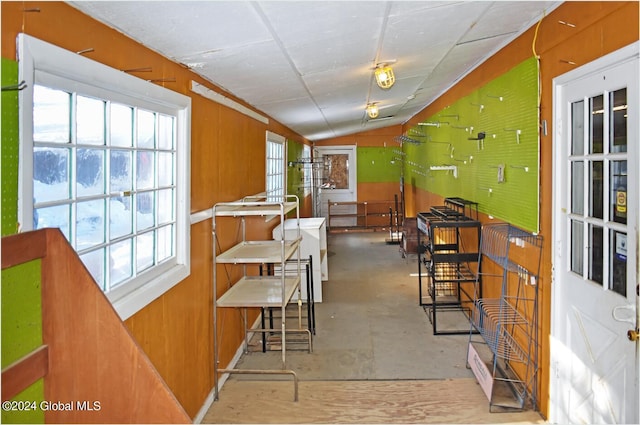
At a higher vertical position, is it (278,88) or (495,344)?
(278,88)

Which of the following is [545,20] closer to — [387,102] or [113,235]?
[113,235]

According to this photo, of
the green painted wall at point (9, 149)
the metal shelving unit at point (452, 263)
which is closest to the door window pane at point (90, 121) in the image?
the green painted wall at point (9, 149)

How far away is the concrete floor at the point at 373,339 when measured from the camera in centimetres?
350

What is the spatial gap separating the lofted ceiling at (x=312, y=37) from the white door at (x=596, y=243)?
723 millimetres

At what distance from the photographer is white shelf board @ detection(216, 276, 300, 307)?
3.14 meters

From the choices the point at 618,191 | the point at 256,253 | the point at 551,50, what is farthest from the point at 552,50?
the point at 256,253

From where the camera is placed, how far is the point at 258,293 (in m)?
3.42

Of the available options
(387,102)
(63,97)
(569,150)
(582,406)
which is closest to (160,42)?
(63,97)

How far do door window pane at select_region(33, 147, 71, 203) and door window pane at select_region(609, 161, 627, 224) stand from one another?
2.29 meters

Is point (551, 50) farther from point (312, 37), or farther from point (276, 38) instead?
point (276, 38)

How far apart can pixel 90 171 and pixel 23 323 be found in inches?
31.4

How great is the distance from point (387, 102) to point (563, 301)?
4.18 metres

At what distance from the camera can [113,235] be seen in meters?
2.03

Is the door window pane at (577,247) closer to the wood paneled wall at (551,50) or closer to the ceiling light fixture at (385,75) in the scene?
the wood paneled wall at (551,50)
